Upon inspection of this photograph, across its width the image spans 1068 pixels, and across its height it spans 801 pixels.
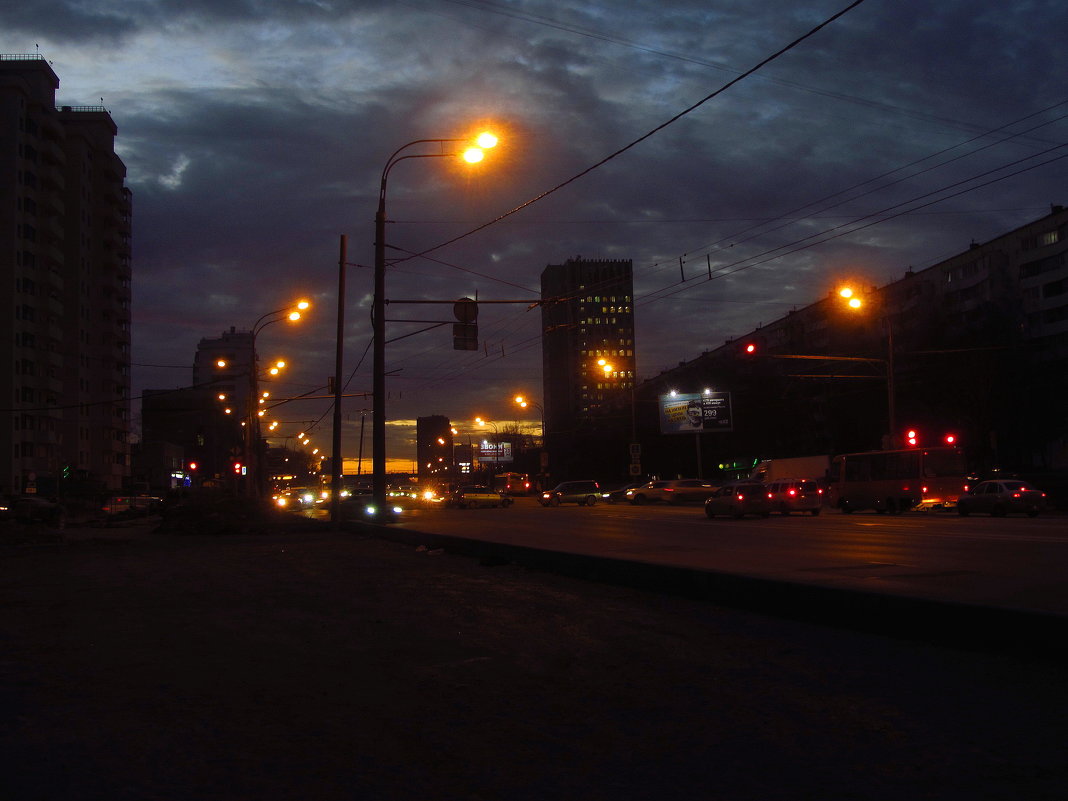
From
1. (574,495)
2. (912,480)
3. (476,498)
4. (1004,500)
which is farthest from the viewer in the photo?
(574,495)

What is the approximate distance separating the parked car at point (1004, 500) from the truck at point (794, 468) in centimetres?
2128

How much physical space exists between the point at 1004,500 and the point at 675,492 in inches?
1017

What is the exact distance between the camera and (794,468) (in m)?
60.8

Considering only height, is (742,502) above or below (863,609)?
below

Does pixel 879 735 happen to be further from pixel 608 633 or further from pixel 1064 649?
pixel 608 633

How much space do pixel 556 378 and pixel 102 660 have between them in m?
149

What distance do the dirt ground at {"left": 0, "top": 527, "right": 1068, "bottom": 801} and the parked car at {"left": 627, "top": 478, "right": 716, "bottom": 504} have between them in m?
49.5

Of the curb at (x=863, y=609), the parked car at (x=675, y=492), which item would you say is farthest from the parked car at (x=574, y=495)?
the curb at (x=863, y=609)

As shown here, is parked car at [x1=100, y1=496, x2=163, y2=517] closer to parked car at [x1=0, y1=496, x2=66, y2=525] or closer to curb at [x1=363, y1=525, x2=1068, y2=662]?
parked car at [x1=0, y1=496, x2=66, y2=525]

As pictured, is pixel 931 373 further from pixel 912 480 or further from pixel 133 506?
pixel 133 506

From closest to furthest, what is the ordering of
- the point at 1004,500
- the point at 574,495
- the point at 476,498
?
1. the point at 1004,500
2. the point at 476,498
3. the point at 574,495

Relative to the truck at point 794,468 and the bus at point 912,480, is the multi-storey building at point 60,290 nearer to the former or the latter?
the truck at point 794,468

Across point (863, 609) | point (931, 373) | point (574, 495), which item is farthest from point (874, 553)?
point (931, 373)

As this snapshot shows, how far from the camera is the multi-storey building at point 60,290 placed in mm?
68438
